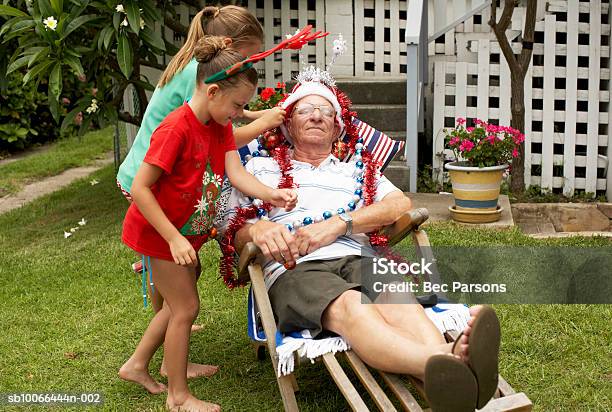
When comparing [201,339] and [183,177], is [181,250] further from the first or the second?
[201,339]

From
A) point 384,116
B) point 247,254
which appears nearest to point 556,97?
point 384,116

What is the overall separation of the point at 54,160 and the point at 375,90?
4.23 m

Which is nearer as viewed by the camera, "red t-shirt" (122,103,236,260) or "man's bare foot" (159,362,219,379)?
"red t-shirt" (122,103,236,260)

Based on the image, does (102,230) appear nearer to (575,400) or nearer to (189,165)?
(189,165)

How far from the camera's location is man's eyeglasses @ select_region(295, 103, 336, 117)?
146 inches

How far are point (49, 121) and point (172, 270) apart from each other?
8619mm

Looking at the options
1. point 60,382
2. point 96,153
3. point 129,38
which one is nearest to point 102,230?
point 129,38

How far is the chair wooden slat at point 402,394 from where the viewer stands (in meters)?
2.78

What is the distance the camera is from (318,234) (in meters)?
3.39

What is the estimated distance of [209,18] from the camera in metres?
3.55

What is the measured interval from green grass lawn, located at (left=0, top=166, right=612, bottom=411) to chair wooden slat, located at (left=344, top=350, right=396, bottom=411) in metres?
0.49

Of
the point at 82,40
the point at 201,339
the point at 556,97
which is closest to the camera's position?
the point at 201,339

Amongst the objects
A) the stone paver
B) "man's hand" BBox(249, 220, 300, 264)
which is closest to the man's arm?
"man's hand" BBox(249, 220, 300, 264)

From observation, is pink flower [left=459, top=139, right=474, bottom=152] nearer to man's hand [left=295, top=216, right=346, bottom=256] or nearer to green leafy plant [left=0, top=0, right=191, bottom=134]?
green leafy plant [left=0, top=0, right=191, bottom=134]
